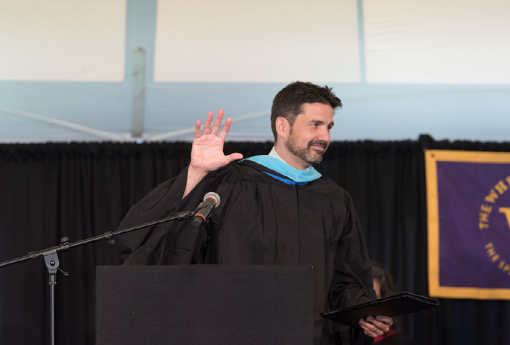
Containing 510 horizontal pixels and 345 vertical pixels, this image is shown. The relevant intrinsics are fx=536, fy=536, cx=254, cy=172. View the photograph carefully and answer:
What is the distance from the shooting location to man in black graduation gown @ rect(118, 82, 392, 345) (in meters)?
2.00

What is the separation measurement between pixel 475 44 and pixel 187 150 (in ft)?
7.38

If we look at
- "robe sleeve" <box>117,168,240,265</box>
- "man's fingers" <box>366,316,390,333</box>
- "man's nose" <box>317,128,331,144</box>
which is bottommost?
"man's fingers" <box>366,316,390,333</box>

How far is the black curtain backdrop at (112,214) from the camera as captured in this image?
4066mm

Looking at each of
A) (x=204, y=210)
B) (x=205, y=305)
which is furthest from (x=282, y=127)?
(x=205, y=305)

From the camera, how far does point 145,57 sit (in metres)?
3.77

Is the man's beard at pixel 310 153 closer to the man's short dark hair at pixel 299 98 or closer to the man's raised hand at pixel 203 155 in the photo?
the man's short dark hair at pixel 299 98

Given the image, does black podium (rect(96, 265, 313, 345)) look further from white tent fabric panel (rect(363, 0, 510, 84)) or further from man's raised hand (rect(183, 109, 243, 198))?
white tent fabric panel (rect(363, 0, 510, 84))

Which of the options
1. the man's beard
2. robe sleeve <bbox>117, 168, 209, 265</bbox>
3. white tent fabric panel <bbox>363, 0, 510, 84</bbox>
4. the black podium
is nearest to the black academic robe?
robe sleeve <bbox>117, 168, 209, 265</bbox>

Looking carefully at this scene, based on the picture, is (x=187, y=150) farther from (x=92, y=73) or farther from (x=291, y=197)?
(x=291, y=197)

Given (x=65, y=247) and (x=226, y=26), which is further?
(x=226, y=26)

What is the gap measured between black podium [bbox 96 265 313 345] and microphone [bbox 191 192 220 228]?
0.62 ft

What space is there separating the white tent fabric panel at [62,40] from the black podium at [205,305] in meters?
2.67

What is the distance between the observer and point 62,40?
3.75m

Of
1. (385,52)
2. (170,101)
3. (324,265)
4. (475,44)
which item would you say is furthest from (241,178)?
(475,44)
